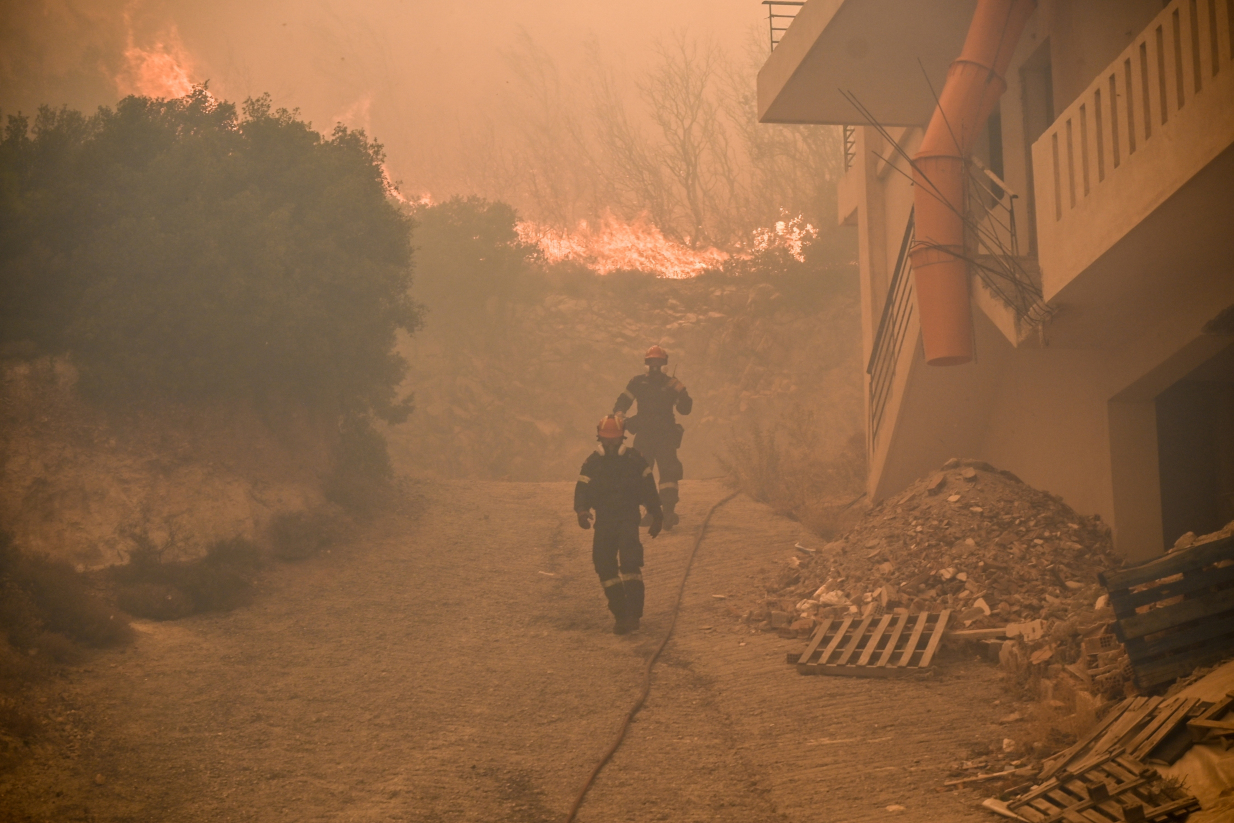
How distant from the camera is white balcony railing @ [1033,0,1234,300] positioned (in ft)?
17.3

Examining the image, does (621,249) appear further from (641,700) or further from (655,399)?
(641,700)

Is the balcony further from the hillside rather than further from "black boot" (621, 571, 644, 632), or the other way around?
the hillside

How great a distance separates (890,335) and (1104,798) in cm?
754

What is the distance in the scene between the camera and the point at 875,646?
22.8ft

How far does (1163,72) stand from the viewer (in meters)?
5.80

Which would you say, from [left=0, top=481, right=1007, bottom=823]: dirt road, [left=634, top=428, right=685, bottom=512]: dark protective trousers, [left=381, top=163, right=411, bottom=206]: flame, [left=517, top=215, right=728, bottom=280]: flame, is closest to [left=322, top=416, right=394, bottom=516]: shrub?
[left=0, top=481, right=1007, bottom=823]: dirt road

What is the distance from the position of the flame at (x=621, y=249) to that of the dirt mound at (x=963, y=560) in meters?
19.3

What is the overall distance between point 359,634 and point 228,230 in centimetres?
558

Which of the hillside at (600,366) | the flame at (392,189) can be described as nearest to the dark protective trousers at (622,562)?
the flame at (392,189)

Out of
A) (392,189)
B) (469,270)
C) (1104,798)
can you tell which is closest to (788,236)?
(469,270)

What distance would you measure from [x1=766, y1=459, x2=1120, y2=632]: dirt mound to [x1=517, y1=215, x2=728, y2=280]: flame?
1934cm

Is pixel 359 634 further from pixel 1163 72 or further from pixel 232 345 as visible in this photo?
pixel 1163 72

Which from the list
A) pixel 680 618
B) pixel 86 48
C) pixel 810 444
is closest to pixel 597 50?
pixel 86 48

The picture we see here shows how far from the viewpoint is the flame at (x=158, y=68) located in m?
31.1
